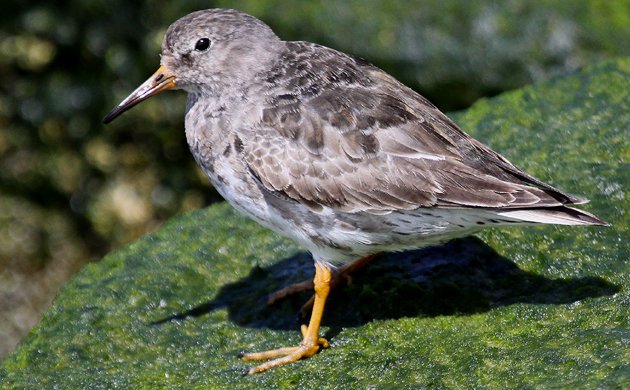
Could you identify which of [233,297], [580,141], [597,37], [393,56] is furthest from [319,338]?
[597,37]

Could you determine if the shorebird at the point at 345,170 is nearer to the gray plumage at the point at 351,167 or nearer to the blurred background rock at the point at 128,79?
the gray plumage at the point at 351,167

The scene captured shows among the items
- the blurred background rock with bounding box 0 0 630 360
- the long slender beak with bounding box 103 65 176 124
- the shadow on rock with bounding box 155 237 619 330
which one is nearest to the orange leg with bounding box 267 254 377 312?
the shadow on rock with bounding box 155 237 619 330

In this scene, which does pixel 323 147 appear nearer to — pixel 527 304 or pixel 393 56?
pixel 527 304

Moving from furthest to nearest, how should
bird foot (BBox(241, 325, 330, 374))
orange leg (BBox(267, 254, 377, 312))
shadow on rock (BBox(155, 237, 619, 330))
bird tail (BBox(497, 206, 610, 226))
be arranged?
orange leg (BBox(267, 254, 377, 312)) → shadow on rock (BBox(155, 237, 619, 330)) → bird foot (BBox(241, 325, 330, 374)) → bird tail (BBox(497, 206, 610, 226))

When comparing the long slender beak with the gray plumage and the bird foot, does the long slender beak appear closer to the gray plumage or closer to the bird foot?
the gray plumage

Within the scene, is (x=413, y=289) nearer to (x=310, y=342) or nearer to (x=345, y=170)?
(x=310, y=342)

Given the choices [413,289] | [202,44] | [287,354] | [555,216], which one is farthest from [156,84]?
[555,216]

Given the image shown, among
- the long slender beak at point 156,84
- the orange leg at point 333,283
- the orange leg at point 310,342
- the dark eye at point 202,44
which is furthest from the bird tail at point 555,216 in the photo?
the long slender beak at point 156,84
